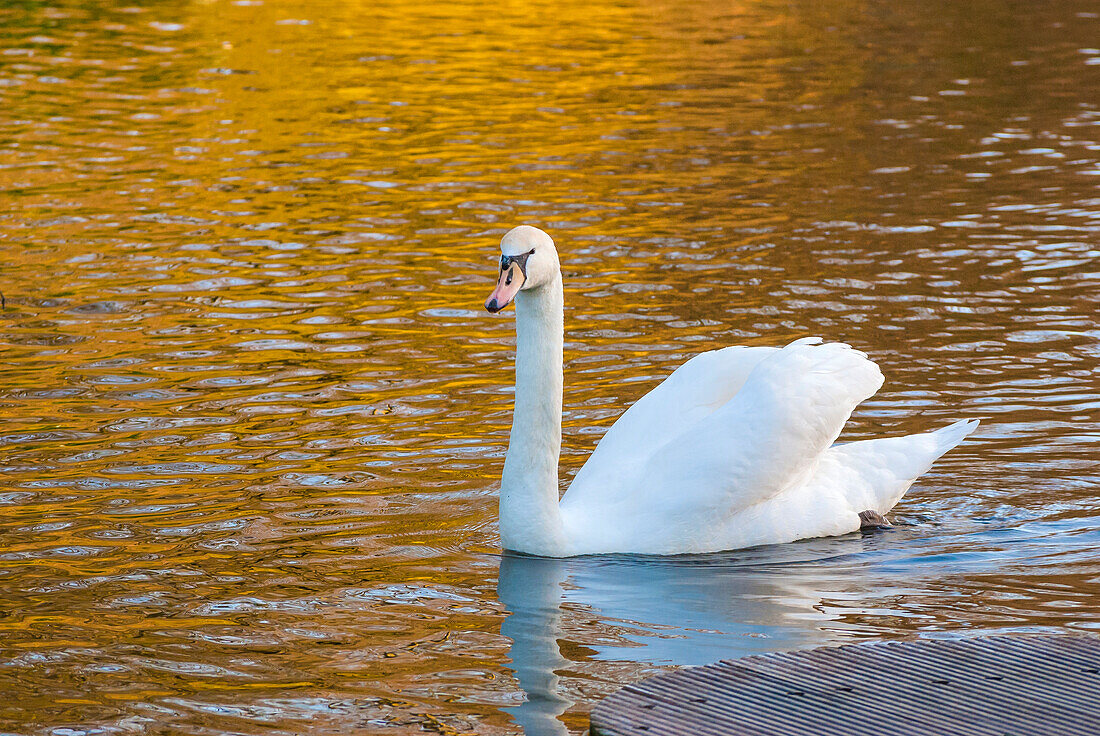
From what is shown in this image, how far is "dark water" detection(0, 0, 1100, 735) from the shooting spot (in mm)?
6516

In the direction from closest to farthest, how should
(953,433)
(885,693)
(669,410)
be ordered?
(885,693), (669,410), (953,433)

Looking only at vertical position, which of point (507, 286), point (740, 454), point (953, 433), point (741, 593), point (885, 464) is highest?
point (507, 286)

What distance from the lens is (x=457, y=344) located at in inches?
444

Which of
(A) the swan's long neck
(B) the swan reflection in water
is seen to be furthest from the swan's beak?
(B) the swan reflection in water

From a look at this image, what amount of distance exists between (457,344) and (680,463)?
162 inches

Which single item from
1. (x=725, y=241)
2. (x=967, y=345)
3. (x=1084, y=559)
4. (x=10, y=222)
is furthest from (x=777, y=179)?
(x=1084, y=559)

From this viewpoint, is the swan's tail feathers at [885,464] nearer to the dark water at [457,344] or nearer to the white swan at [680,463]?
the white swan at [680,463]

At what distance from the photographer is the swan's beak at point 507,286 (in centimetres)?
676

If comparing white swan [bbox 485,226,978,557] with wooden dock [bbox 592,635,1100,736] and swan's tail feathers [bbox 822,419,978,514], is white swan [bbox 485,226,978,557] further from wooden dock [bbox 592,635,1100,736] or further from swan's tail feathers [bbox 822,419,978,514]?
wooden dock [bbox 592,635,1100,736]

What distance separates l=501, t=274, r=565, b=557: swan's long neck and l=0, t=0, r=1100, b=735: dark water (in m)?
0.21

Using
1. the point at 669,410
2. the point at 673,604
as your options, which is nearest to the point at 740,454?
the point at 669,410

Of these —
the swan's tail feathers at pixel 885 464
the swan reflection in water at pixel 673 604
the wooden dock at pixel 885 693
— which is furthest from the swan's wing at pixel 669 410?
the wooden dock at pixel 885 693

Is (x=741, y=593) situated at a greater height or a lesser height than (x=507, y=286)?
lesser

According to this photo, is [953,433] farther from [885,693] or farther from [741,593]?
[885,693]
